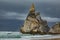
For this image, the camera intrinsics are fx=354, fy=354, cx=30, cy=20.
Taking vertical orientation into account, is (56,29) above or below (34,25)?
below

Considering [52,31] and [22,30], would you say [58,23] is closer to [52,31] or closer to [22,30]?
[52,31]

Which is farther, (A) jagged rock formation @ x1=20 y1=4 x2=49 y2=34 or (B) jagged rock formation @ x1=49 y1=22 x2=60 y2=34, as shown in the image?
(A) jagged rock formation @ x1=20 y1=4 x2=49 y2=34

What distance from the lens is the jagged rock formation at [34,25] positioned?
2736 inches

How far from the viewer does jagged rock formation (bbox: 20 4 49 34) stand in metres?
69.5

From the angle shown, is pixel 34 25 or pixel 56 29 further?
pixel 34 25

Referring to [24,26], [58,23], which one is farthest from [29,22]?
[58,23]

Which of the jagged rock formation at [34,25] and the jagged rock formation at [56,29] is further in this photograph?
the jagged rock formation at [34,25]

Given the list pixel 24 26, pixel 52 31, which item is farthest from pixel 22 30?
pixel 52 31

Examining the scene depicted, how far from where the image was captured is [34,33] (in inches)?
2709

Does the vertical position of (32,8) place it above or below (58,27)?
above

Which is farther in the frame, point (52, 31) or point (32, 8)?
point (32, 8)

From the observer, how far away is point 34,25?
70.3 meters

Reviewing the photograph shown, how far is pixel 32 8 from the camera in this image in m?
73.2

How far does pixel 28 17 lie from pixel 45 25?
3852mm
